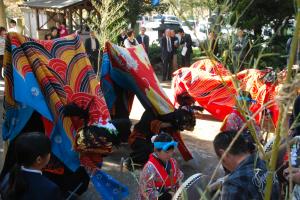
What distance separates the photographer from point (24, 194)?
2316mm

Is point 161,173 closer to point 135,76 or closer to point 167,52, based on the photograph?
point 135,76

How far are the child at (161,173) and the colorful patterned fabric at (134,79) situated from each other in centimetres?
140

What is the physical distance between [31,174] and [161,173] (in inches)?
54.3

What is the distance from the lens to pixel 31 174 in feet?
7.88

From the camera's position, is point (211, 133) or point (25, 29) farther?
point (25, 29)

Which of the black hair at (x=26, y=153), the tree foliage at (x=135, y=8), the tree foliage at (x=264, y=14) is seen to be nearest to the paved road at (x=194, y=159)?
the black hair at (x=26, y=153)

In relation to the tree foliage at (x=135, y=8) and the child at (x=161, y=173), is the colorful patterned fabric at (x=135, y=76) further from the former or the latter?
the tree foliage at (x=135, y=8)

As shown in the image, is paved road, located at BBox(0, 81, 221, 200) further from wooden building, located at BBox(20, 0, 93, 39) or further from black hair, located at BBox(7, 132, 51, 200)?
wooden building, located at BBox(20, 0, 93, 39)

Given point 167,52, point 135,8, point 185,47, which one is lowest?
point 167,52

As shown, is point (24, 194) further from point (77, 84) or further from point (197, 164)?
point (197, 164)

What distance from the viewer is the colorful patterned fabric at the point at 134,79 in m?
5.14

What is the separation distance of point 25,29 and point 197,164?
16541mm

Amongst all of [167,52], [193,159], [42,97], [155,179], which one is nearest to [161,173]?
[155,179]

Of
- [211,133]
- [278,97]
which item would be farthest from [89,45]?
[278,97]
